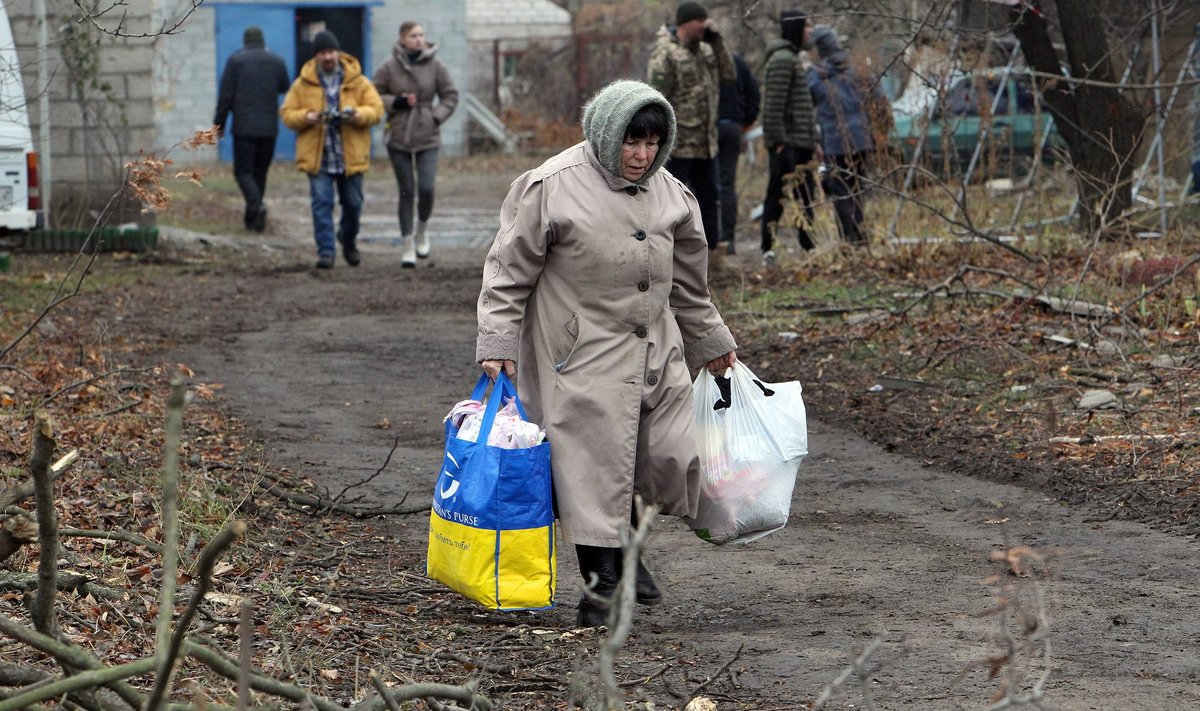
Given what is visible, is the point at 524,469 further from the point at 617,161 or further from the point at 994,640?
the point at 994,640

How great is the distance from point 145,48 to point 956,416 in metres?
9.49

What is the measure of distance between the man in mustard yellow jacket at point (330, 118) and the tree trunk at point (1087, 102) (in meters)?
4.92

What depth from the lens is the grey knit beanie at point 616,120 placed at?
4.30 metres

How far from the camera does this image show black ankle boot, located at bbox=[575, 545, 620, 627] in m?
4.46

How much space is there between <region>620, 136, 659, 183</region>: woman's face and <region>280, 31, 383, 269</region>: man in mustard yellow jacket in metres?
7.70

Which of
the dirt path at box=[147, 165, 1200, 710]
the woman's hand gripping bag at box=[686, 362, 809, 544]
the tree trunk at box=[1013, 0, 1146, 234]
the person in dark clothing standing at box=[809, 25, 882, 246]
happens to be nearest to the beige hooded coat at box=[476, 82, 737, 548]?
the woman's hand gripping bag at box=[686, 362, 809, 544]

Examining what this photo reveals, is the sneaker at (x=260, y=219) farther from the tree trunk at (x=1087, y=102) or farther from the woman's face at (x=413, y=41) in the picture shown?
the tree trunk at (x=1087, y=102)

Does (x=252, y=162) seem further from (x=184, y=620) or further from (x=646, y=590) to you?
(x=184, y=620)

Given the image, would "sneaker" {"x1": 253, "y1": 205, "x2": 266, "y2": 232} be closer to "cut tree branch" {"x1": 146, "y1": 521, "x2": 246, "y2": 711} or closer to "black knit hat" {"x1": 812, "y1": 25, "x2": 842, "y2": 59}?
"black knit hat" {"x1": 812, "y1": 25, "x2": 842, "y2": 59}

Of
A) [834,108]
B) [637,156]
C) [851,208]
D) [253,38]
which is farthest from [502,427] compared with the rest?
[253,38]

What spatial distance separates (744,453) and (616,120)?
108cm

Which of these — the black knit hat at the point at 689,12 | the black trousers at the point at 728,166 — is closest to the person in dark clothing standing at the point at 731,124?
the black trousers at the point at 728,166

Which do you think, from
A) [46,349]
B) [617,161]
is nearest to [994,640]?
[617,161]

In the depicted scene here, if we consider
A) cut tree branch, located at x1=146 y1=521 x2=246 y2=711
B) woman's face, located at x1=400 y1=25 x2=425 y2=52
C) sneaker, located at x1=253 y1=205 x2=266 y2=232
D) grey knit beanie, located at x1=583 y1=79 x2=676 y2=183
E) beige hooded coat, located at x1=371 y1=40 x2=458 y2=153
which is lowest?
sneaker, located at x1=253 y1=205 x2=266 y2=232
